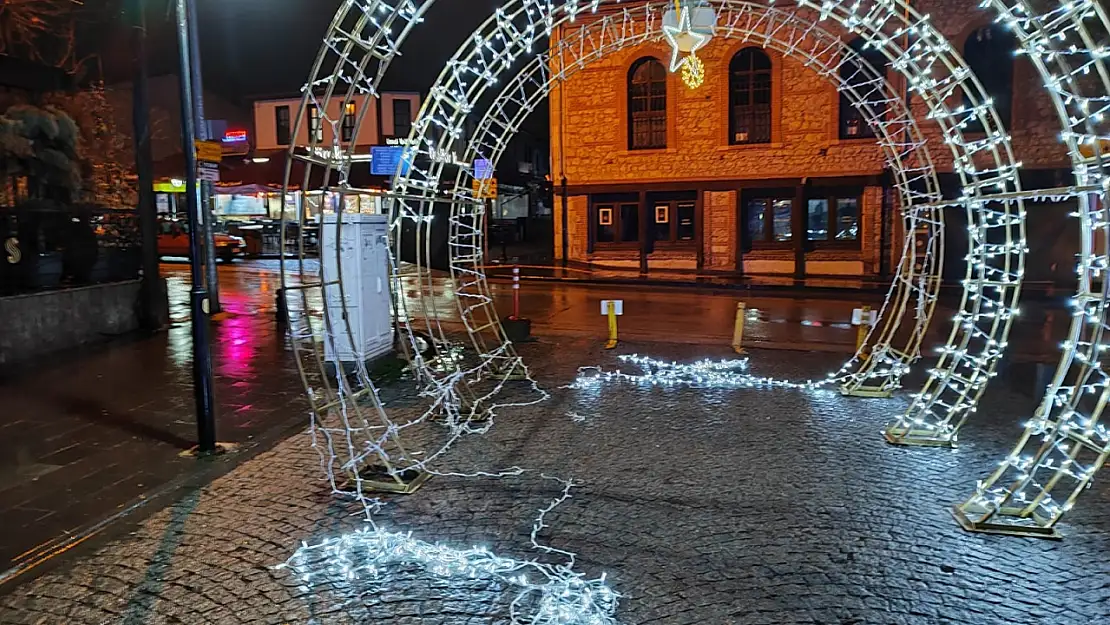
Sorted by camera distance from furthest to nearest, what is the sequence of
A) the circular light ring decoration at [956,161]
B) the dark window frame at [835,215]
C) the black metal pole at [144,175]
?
the dark window frame at [835,215], the black metal pole at [144,175], the circular light ring decoration at [956,161]

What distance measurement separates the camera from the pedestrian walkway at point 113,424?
17.4 ft

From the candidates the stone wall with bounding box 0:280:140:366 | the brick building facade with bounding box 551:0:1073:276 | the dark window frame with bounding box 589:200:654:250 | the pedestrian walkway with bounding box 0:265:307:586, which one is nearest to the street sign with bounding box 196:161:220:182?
the stone wall with bounding box 0:280:140:366

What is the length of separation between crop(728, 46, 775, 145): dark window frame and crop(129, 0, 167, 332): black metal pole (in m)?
17.3

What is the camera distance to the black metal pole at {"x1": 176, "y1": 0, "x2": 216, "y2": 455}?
20.5ft

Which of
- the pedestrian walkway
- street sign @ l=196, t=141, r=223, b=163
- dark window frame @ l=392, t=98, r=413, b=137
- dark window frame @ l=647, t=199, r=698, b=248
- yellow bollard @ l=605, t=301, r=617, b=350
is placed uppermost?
dark window frame @ l=392, t=98, r=413, b=137

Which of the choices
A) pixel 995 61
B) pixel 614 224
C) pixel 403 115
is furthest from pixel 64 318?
pixel 403 115

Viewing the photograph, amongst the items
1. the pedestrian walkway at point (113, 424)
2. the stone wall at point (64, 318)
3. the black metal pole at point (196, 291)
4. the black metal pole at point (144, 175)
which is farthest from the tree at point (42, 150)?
the black metal pole at point (196, 291)

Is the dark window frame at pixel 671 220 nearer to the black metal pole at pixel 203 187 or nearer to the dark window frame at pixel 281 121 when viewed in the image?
the black metal pole at pixel 203 187

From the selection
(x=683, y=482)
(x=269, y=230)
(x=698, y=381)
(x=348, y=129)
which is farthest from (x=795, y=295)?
(x=269, y=230)

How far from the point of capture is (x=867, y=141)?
22.6 metres

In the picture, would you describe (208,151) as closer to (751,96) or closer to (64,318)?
(64,318)

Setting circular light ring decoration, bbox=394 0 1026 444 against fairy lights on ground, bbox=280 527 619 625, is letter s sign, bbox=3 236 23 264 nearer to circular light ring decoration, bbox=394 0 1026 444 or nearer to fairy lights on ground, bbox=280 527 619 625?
circular light ring decoration, bbox=394 0 1026 444

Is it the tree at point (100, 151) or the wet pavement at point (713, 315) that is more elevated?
the tree at point (100, 151)

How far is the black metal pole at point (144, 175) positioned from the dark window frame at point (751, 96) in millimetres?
17323
